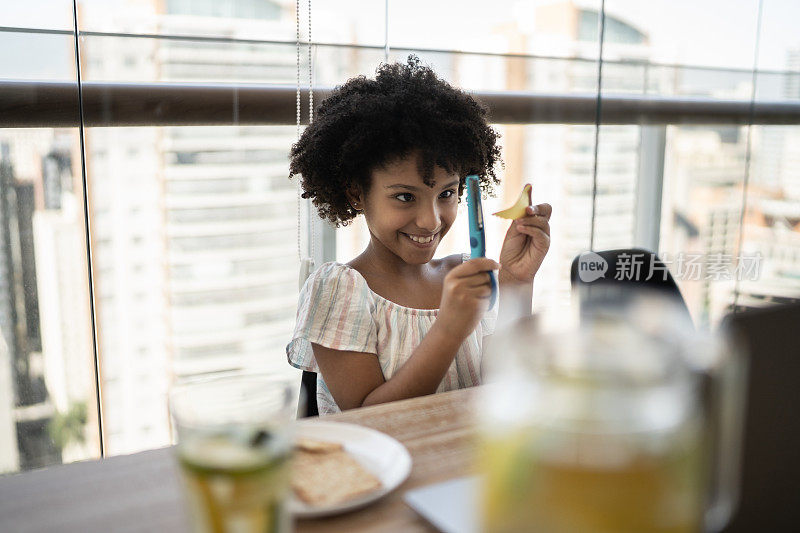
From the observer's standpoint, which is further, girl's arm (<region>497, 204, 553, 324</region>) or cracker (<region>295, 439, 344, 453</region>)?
girl's arm (<region>497, 204, 553, 324</region>)

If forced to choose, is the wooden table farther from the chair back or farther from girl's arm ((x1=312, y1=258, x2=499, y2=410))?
the chair back

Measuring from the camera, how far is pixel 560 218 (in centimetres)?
284

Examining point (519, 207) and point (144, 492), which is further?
point (519, 207)

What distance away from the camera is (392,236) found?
1344 millimetres

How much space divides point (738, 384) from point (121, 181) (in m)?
1.72

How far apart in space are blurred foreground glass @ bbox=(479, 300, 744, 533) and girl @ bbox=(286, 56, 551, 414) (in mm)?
702

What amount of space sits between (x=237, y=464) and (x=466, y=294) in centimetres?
62

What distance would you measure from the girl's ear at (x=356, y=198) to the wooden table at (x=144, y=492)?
66 centimetres

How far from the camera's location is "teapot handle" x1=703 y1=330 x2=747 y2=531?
1.51 ft

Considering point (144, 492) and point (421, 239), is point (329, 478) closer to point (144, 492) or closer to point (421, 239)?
point (144, 492)

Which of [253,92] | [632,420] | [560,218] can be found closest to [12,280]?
[253,92]

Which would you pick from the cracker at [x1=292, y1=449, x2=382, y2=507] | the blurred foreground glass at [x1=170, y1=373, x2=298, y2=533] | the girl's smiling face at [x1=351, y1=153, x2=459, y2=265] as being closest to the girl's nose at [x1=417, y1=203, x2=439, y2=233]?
the girl's smiling face at [x1=351, y1=153, x2=459, y2=265]

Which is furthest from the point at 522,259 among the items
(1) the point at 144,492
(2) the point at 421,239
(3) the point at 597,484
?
(3) the point at 597,484

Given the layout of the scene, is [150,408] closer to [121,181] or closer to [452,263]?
[121,181]
